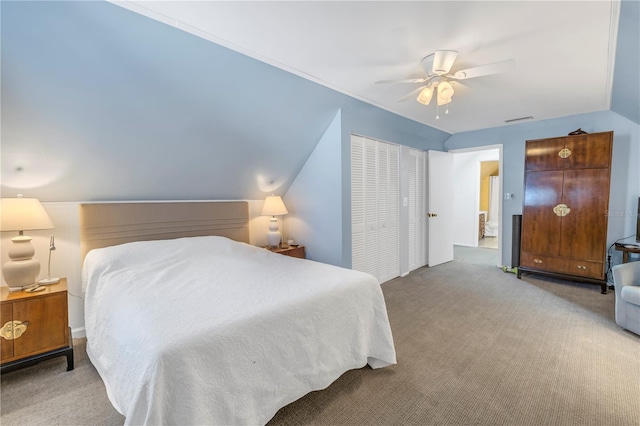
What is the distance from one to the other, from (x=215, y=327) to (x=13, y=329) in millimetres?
1718

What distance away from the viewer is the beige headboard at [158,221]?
8.68ft

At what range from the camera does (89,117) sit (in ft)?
7.00

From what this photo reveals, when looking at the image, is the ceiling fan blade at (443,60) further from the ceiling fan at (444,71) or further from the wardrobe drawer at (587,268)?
the wardrobe drawer at (587,268)

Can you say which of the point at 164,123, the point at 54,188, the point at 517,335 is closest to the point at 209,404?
the point at 164,123

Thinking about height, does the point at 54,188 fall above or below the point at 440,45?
below

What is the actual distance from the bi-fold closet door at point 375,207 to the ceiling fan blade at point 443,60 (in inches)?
54.0

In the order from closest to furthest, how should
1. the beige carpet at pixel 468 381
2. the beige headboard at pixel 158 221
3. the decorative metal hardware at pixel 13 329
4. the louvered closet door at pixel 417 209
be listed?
1. the beige carpet at pixel 468 381
2. the decorative metal hardware at pixel 13 329
3. the beige headboard at pixel 158 221
4. the louvered closet door at pixel 417 209

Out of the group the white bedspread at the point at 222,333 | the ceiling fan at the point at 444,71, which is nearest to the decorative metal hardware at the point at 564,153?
the ceiling fan at the point at 444,71

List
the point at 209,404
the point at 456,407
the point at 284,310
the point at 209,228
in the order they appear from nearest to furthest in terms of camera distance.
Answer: the point at 209,404, the point at 284,310, the point at 456,407, the point at 209,228

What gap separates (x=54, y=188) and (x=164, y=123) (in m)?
1.08

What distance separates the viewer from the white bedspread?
1.21 m

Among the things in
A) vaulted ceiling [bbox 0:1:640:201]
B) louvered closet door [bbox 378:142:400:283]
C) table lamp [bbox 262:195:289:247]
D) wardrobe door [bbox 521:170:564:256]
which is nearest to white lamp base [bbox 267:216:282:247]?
table lamp [bbox 262:195:289:247]

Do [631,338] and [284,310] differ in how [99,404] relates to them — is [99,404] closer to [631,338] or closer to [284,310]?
[284,310]

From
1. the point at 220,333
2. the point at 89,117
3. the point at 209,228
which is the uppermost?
the point at 89,117
